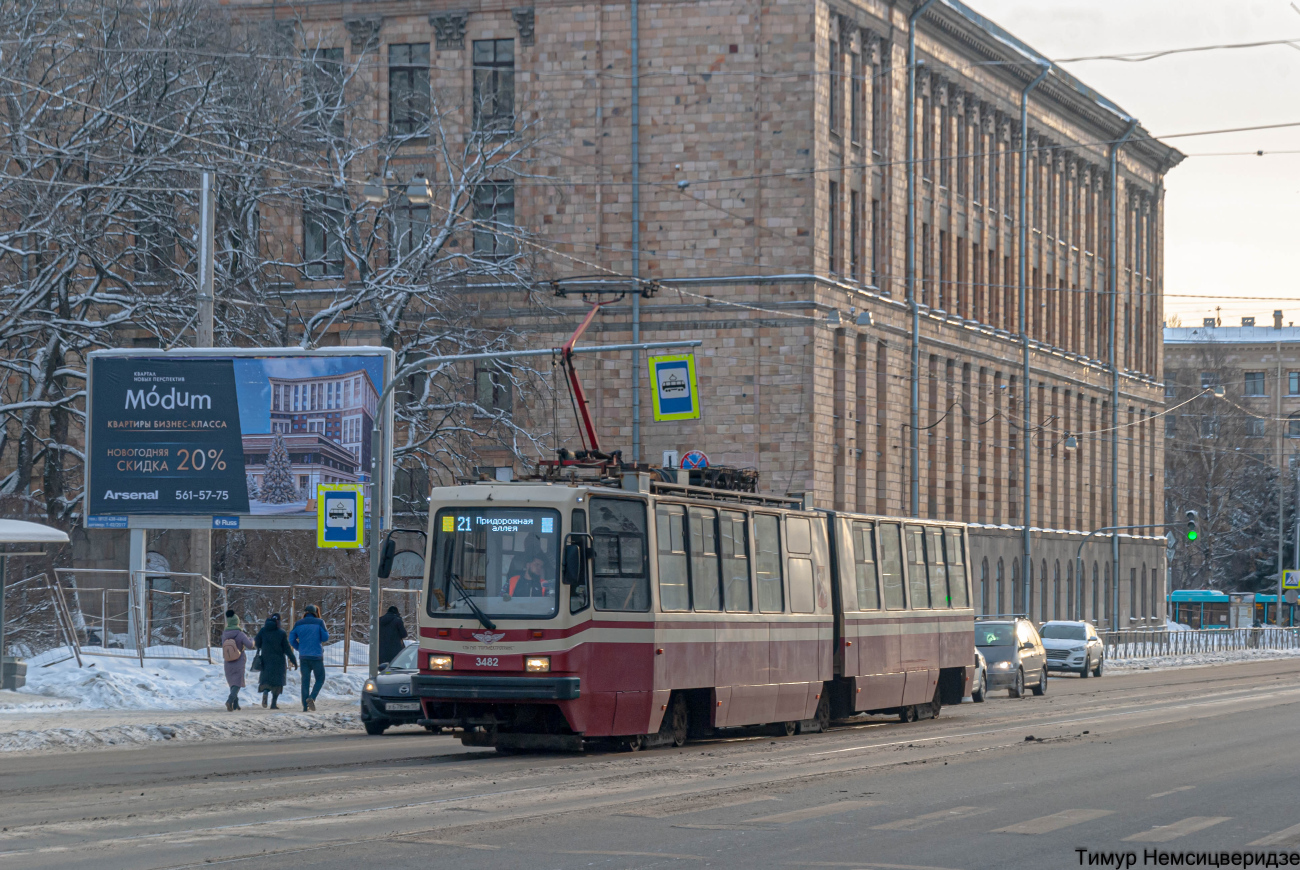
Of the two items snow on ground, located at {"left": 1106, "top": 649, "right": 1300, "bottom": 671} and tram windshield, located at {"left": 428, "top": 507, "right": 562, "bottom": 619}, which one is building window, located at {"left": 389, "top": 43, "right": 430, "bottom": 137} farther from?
tram windshield, located at {"left": 428, "top": 507, "right": 562, "bottom": 619}

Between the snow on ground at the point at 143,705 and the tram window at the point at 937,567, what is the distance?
27.5 ft

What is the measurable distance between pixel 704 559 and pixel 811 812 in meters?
7.36

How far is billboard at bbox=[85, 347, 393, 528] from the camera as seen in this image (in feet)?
108

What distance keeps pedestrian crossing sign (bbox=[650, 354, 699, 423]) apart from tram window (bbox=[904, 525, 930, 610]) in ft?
44.6

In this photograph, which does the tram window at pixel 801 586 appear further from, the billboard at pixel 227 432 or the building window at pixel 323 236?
the building window at pixel 323 236

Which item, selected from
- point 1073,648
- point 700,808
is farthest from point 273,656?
point 1073,648

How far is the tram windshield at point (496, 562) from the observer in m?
19.7

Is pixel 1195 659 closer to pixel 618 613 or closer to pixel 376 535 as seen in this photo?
pixel 376 535

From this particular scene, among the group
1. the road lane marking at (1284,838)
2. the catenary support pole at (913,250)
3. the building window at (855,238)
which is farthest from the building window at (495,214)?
the road lane marking at (1284,838)

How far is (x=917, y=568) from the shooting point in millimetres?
27219

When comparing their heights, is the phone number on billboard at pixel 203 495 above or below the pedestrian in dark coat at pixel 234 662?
above

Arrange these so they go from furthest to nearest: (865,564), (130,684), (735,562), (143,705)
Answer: (130,684), (143,705), (865,564), (735,562)

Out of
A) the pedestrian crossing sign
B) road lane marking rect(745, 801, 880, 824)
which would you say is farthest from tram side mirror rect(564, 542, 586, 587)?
the pedestrian crossing sign

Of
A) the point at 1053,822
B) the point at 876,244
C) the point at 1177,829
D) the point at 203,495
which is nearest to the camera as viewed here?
the point at 1177,829
